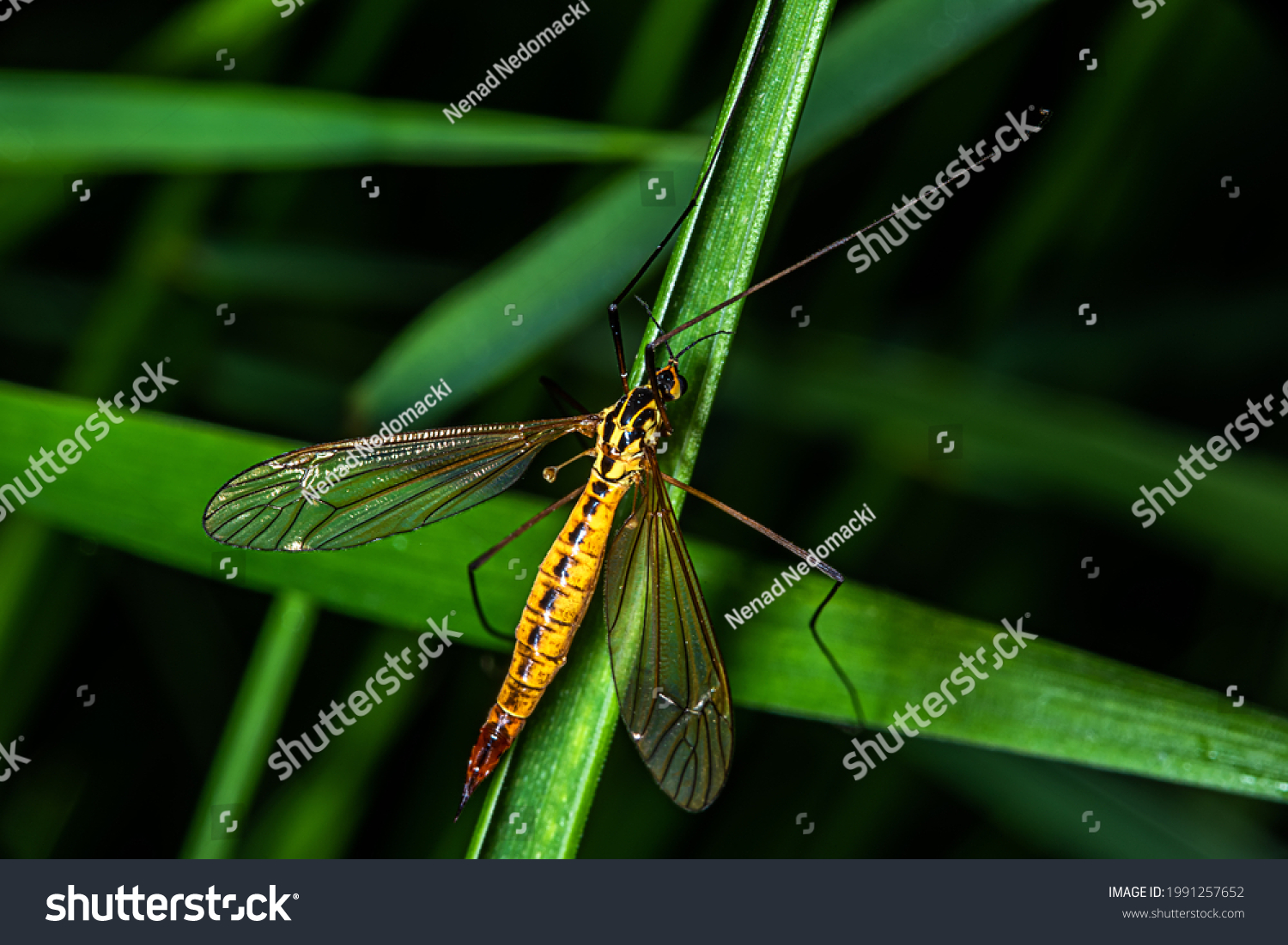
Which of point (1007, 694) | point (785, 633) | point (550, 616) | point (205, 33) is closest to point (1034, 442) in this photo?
point (1007, 694)

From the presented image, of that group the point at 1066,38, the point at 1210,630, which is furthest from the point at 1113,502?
the point at 1066,38

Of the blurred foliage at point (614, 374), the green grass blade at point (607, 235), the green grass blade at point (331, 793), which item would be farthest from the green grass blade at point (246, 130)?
the green grass blade at point (331, 793)

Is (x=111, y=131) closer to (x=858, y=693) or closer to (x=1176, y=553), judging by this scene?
(x=858, y=693)

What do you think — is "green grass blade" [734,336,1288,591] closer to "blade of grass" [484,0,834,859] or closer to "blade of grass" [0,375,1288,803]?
"blade of grass" [0,375,1288,803]

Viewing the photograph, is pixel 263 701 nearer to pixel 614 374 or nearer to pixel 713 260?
pixel 713 260

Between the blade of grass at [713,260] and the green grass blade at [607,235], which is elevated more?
the green grass blade at [607,235]

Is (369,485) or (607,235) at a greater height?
(607,235)

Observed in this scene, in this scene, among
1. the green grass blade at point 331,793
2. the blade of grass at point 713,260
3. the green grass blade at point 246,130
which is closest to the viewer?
the blade of grass at point 713,260

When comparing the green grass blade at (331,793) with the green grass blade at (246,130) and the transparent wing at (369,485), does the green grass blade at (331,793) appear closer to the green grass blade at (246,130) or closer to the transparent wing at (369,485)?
the transparent wing at (369,485)
